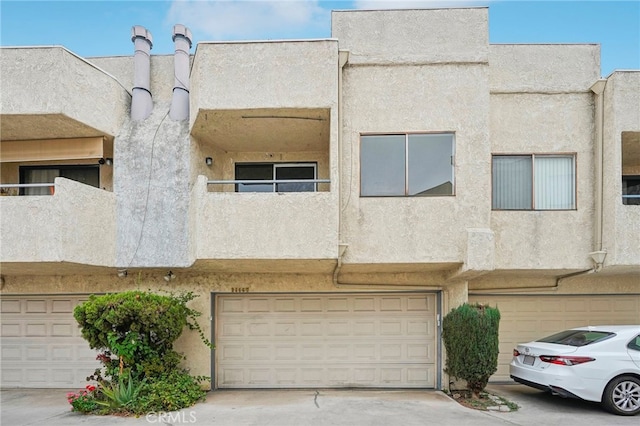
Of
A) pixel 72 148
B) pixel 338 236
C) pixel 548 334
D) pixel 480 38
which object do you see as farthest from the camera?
pixel 548 334

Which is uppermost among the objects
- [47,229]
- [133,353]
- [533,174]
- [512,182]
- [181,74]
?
[181,74]

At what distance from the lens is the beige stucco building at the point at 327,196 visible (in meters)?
7.93

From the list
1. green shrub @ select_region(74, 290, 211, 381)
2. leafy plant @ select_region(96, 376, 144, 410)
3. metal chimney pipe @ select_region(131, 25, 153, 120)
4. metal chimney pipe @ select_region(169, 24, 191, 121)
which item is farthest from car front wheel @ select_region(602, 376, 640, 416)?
metal chimney pipe @ select_region(131, 25, 153, 120)

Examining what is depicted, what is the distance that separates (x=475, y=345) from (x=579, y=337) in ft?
5.82

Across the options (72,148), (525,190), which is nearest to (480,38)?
(525,190)

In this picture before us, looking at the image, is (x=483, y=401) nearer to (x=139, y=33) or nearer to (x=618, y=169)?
(x=618, y=169)

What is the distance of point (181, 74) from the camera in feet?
30.8

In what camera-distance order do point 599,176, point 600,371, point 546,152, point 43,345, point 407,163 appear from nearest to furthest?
1. point 600,371
2. point 407,163
3. point 599,176
4. point 546,152
5. point 43,345

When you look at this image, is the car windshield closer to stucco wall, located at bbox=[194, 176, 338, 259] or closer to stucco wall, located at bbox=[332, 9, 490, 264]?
stucco wall, located at bbox=[332, 9, 490, 264]

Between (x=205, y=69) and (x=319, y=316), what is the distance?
5.42 meters

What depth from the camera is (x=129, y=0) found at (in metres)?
9.63

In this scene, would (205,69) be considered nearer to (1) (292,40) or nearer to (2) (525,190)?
(1) (292,40)

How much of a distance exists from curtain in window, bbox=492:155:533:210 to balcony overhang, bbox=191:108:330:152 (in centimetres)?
345

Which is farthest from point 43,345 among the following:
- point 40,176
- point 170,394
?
point 170,394
